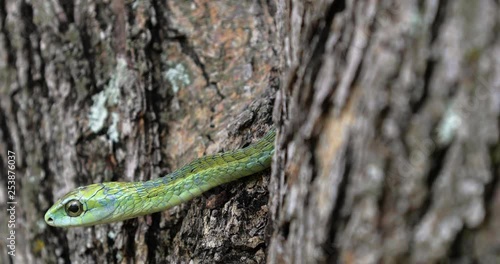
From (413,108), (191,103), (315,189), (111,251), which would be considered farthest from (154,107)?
(413,108)

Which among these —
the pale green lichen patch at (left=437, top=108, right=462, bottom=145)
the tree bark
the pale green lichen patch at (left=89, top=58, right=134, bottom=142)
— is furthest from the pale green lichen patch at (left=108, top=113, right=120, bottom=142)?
the pale green lichen patch at (left=437, top=108, right=462, bottom=145)

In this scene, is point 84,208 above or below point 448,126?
below

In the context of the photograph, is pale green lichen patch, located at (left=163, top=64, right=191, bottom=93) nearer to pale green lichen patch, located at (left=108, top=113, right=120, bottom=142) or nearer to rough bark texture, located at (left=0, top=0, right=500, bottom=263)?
rough bark texture, located at (left=0, top=0, right=500, bottom=263)

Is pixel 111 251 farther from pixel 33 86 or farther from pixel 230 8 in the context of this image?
pixel 230 8

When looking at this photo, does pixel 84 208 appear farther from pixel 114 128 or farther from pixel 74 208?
pixel 114 128

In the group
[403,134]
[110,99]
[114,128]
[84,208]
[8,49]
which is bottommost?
[84,208]

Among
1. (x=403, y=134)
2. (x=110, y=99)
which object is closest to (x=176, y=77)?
(x=110, y=99)

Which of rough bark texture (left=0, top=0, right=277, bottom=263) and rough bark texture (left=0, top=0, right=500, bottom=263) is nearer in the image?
rough bark texture (left=0, top=0, right=500, bottom=263)

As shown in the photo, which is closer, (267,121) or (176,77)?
(267,121)
